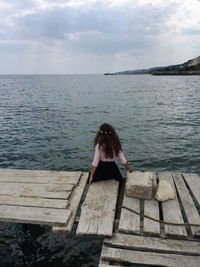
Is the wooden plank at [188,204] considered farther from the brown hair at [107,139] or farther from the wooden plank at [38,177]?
the wooden plank at [38,177]

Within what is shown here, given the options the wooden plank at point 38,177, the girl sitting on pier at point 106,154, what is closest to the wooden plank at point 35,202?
the wooden plank at point 38,177

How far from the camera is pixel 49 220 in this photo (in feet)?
15.6

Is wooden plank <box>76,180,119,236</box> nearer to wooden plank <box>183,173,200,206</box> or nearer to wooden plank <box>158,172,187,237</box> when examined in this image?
wooden plank <box>158,172,187,237</box>

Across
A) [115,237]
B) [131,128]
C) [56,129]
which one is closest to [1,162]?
[56,129]

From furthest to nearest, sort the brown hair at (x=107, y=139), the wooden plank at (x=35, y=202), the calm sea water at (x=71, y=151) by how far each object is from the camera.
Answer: the calm sea water at (x=71, y=151)
the brown hair at (x=107, y=139)
the wooden plank at (x=35, y=202)

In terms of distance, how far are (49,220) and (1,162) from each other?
8813mm

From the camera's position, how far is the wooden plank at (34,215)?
4773 millimetres

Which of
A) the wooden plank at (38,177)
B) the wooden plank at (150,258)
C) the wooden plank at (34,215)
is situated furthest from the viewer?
the wooden plank at (38,177)

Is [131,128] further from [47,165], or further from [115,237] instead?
[115,237]

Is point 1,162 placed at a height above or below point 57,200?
below

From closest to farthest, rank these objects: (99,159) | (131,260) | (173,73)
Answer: (131,260), (99,159), (173,73)

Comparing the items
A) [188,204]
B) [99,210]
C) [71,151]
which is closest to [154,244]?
[99,210]

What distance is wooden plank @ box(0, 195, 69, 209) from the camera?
17.3 ft

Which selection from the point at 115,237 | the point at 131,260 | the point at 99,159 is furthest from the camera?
the point at 99,159
